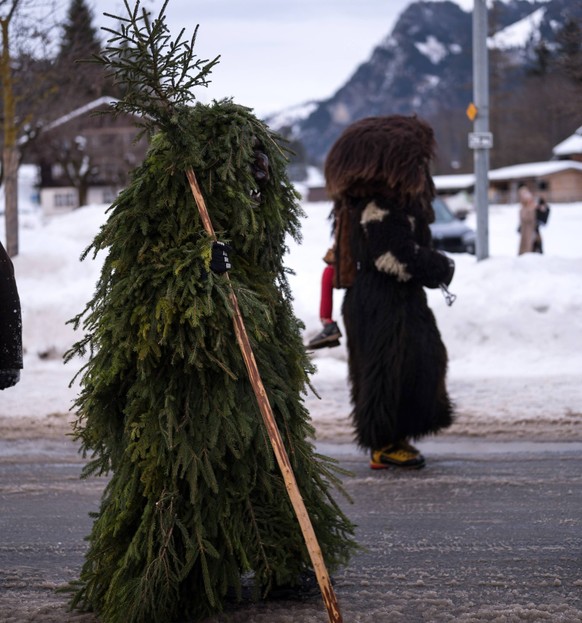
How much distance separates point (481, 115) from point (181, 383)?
1147 cm

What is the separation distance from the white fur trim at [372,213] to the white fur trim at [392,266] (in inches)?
8.9

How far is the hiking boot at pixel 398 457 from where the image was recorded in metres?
6.55

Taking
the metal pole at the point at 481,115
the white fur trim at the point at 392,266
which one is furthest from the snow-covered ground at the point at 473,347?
the white fur trim at the point at 392,266

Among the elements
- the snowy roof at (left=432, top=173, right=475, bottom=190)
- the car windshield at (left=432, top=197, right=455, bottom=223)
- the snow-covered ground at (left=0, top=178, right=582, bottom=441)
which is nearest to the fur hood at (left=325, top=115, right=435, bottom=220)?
the snow-covered ground at (left=0, top=178, right=582, bottom=441)

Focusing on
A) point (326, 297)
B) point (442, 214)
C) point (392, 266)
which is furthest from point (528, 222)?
point (392, 266)

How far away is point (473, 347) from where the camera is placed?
35.9 ft

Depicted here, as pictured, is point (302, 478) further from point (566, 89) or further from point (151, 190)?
point (566, 89)

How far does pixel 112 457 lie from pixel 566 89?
13199mm

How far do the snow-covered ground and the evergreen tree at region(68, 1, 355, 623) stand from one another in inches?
160

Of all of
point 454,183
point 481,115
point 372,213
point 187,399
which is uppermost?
point 454,183

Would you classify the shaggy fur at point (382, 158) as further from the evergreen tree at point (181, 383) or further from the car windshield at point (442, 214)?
the car windshield at point (442, 214)

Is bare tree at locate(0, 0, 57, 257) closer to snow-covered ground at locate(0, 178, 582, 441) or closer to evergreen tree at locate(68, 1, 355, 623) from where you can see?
snow-covered ground at locate(0, 178, 582, 441)

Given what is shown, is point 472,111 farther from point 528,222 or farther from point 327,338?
point 327,338

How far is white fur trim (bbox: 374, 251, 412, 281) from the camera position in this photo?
6.36 m
